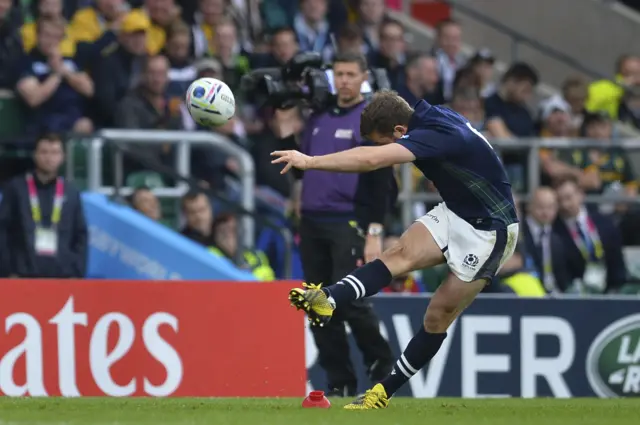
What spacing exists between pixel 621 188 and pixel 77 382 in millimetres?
7170

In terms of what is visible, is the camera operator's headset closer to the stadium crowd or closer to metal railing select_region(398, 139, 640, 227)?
the stadium crowd

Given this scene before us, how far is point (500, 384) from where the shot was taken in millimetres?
13664

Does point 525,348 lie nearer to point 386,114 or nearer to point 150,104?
point 386,114

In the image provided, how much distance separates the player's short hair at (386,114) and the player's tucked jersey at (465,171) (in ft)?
0.53

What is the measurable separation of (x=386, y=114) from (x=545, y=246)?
6.06m

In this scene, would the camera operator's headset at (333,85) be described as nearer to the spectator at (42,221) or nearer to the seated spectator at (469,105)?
the spectator at (42,221)

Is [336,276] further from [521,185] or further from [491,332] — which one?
[521,185]

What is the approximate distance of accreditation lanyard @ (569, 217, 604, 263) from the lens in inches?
626

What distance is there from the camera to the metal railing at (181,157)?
14.8 m

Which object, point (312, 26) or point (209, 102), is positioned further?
point (312, 26)

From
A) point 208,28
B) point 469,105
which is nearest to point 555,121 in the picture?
point 469,105

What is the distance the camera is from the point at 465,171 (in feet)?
32.3

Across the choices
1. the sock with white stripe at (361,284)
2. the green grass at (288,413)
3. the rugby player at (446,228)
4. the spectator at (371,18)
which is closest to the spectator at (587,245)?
the spectator at (371,18)

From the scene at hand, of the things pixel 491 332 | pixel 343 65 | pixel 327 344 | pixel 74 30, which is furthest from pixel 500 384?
pixel 74 30
